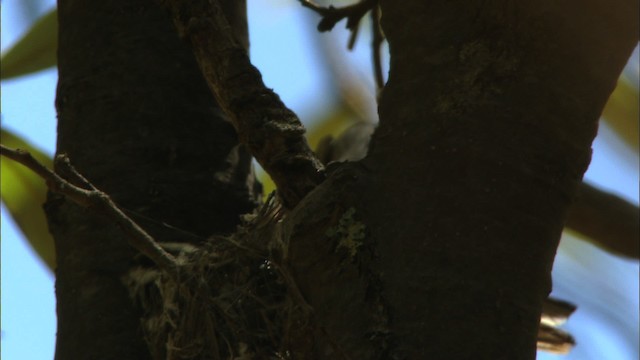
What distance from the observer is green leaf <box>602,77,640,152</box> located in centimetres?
170

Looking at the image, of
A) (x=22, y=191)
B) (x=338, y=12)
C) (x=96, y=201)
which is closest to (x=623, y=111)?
(x=338, y=12)

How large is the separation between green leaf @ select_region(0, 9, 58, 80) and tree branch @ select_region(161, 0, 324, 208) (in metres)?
1.12

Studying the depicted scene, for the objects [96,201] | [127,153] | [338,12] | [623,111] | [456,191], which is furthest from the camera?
[338,12]

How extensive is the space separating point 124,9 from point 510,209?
2.91 ft

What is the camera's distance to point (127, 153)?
165cm

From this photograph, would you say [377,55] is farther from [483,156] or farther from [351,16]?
[483,156]

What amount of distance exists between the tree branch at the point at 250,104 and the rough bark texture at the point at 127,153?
31 cm

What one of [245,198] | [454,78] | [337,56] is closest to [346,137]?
[337,56]

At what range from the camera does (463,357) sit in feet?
3.40

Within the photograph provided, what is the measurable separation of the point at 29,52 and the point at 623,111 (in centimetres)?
131

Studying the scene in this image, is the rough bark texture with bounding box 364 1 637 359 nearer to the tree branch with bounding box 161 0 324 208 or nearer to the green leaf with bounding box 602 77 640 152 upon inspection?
the tree branch with bounding box 161 0 324 208

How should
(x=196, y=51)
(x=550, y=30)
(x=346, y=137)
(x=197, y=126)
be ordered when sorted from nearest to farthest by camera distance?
(x=550, y=30), (x=196, y=51), (x=197, y=126), (x=346, y=137)

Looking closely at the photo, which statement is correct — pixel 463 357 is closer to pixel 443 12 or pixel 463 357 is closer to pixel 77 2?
pixel 443 12

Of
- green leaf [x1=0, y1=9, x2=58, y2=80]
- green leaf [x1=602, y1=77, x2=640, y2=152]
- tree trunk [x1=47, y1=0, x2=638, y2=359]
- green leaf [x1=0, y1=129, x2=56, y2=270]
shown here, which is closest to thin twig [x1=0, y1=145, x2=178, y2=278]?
tree trunk [x1=47, y1=0, x2=638, y2=359]
